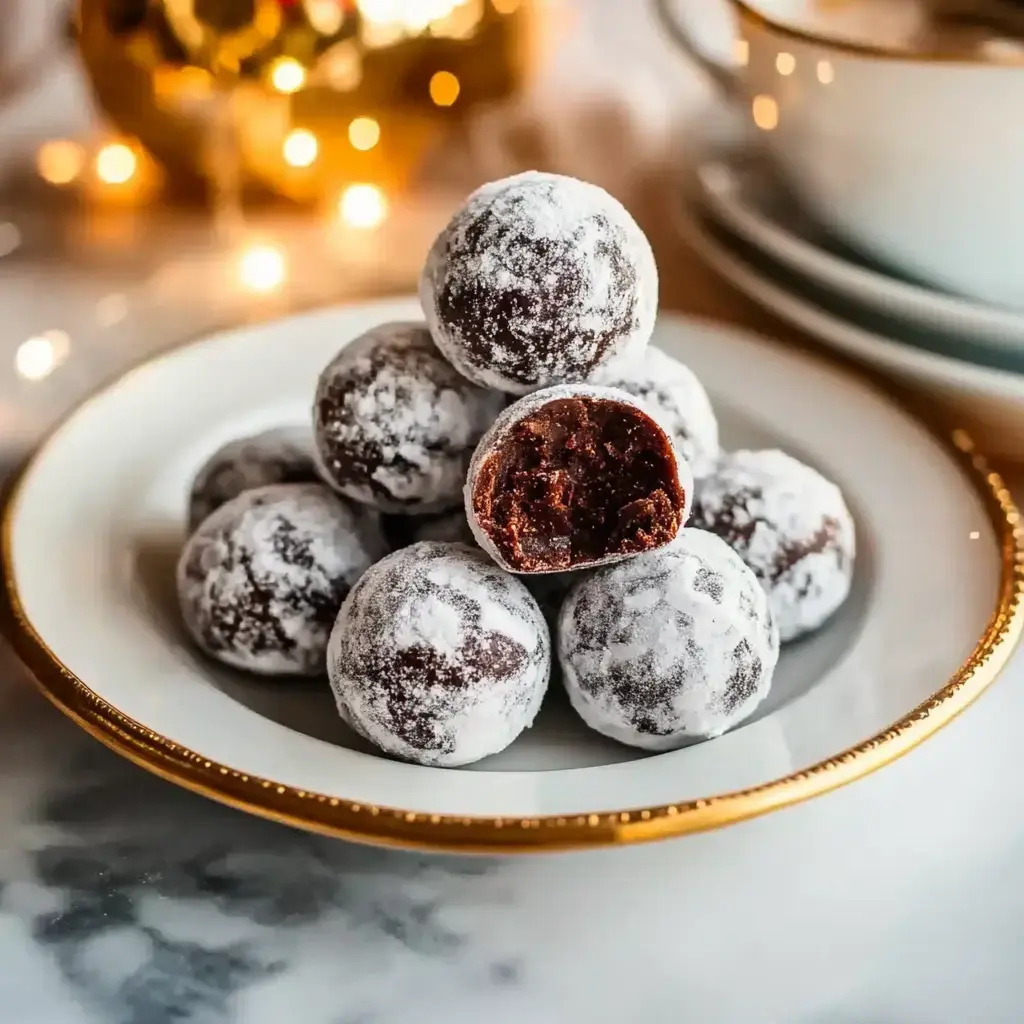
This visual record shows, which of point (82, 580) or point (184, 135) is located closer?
point (82, 580)

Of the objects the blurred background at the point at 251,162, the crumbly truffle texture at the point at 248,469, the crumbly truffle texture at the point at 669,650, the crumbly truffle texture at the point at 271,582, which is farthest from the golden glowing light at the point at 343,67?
the crumbly truffle texture at the point at 669,650

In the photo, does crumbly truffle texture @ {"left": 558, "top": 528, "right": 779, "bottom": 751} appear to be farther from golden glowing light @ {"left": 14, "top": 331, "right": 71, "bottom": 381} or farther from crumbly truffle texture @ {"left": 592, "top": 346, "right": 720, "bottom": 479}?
golden glowing light @ {"left": 14, "top": 331, "right": 71, "bottom": 381}

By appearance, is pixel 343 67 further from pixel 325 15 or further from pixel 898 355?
pixel 898 355

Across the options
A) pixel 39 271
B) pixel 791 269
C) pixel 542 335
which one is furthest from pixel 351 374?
pixel 39 271

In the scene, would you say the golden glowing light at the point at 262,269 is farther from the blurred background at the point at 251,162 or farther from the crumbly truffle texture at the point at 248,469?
the crumbly truffle texture at the point at 248,469

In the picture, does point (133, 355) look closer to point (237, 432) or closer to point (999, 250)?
point (237, 432)

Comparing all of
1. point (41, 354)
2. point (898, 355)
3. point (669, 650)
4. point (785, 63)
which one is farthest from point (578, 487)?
point (41, 354)
